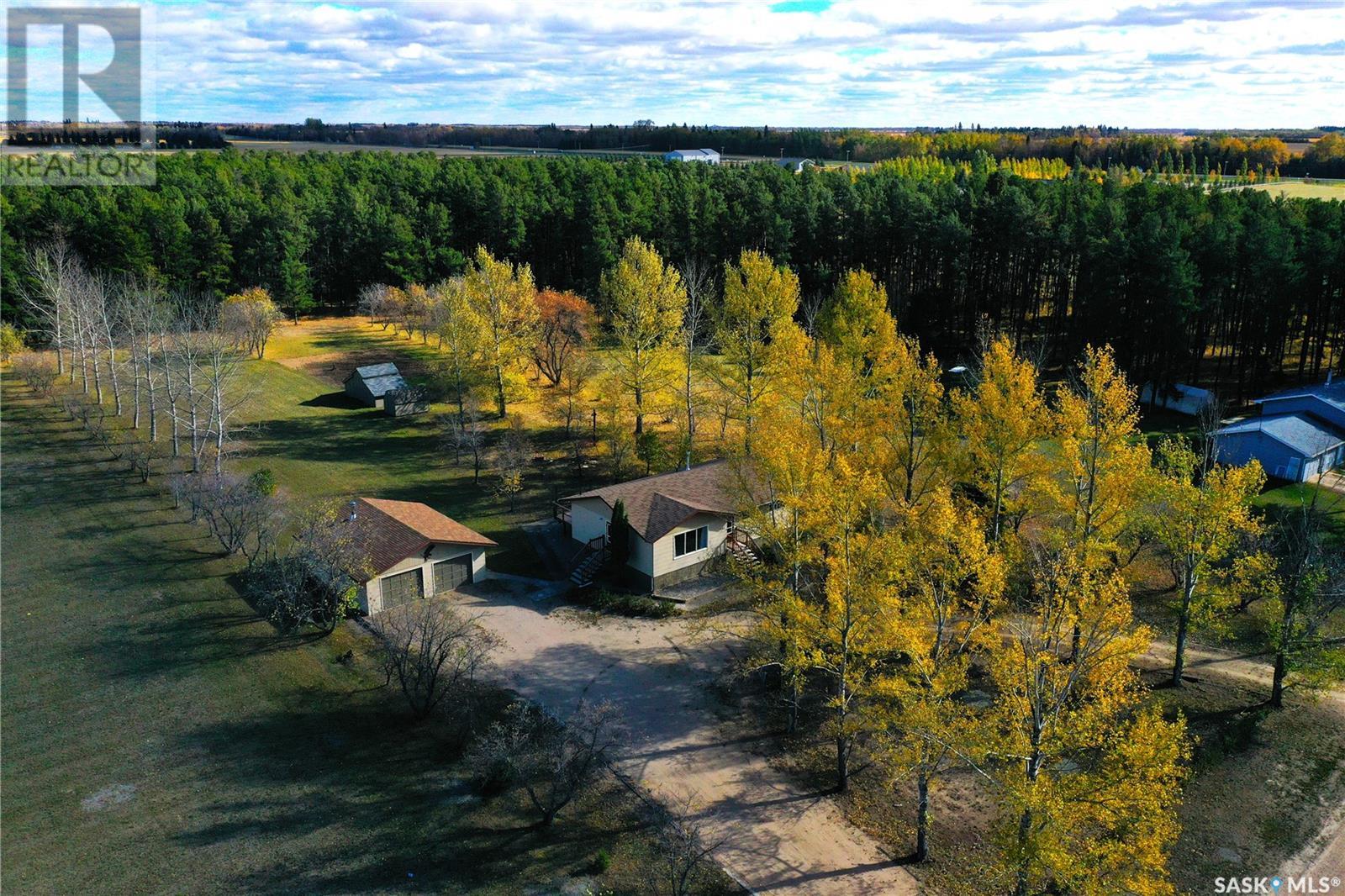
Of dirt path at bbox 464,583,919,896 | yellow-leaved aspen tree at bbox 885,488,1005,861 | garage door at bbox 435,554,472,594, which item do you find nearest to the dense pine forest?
yellow-leaved aspen tree at bbox 885,488,1005,861

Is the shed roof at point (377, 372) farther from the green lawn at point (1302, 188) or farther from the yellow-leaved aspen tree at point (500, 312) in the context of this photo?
the green lawn at point (1302, 188)

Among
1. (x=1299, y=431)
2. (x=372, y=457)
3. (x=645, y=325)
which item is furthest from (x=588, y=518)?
(x=1299, y=431)

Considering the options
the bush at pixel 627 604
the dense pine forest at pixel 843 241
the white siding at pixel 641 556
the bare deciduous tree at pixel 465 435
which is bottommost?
the bush at pixel 627 604

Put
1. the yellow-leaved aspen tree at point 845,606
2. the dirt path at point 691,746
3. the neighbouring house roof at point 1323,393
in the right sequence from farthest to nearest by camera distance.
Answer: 1. the neighbouring house roof at point 1323,393
2. the yellow-leaved aspen tree at point 845,606
3. the dirt path at point 691,746

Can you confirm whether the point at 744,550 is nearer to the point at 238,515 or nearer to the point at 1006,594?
the point at 1006,594

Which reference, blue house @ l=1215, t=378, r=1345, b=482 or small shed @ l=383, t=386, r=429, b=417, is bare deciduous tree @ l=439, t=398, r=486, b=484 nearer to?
small shed @ l=383, t=386, r=429, b=417

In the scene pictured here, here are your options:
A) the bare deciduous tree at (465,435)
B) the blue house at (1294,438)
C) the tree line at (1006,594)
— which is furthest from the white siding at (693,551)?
the blue house at (1294,438)

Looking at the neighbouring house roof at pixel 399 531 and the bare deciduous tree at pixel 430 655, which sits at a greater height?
the neighbouring house roof at pixel 399 531

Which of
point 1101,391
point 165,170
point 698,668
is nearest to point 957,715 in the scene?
point 698,668
